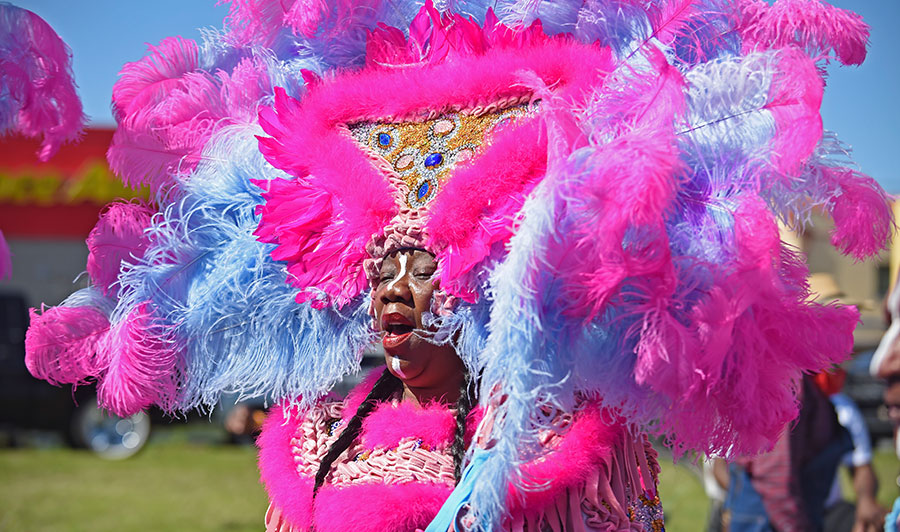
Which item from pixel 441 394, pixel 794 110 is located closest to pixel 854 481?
pixel 441 394

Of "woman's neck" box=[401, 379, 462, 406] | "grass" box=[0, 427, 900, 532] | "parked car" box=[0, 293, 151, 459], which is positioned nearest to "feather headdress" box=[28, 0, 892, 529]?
"woman's neck" box=[401, 379, 462, 406]

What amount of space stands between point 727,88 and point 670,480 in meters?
8.07

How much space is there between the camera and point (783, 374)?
175 centimetres

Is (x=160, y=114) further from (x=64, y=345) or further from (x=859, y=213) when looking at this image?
(x=859, y=213)

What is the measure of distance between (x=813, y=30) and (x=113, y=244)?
178 cm

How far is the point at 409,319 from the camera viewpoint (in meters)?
1.93

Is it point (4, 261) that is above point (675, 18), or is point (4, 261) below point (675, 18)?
below

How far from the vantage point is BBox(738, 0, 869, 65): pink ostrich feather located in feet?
5.94

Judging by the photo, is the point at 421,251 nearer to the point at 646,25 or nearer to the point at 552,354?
the point at 552,354

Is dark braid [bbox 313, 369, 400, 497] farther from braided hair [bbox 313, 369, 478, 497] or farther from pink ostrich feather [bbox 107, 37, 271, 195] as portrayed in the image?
pink ostrich feather [bbox 107, 37, 271, 195]

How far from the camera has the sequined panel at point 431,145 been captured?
1.95m

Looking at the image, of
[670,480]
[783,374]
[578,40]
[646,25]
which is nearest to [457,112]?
[578,40]

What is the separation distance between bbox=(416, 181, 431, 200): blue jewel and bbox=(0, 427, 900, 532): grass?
480 cm

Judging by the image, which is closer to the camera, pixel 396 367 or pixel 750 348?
pixel 750 348
